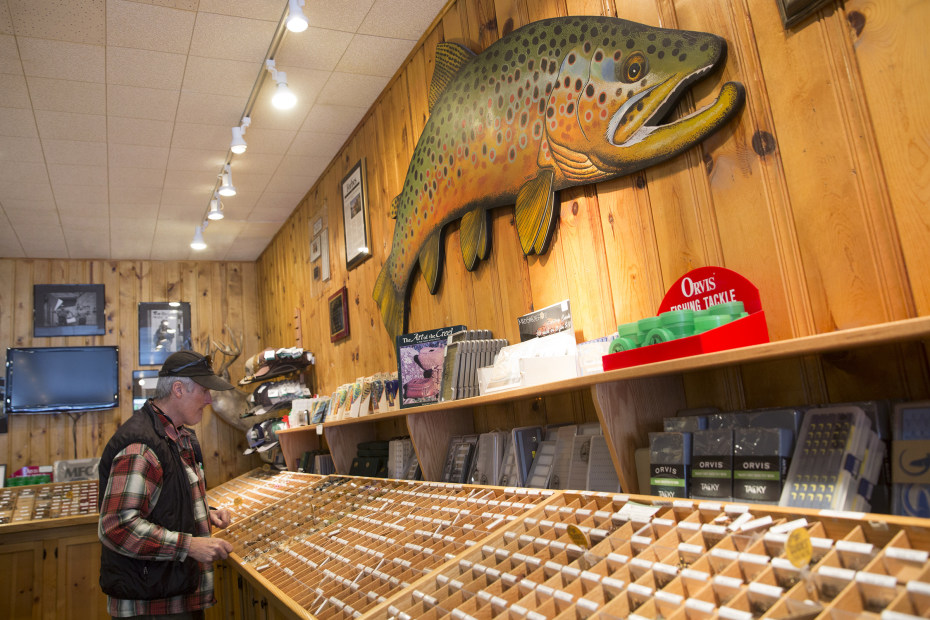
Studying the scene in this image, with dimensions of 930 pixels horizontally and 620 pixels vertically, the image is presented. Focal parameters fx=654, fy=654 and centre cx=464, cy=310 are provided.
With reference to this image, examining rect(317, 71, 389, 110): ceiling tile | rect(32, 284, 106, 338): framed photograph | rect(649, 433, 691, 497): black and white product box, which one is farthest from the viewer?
rect(32, 284, 106, 338): framed photograph

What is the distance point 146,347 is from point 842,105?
6.95 m

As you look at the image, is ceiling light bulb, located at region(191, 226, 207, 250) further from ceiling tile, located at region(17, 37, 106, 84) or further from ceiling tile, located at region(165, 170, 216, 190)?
ceiling tile, located at region(17, 37, 106, 84)

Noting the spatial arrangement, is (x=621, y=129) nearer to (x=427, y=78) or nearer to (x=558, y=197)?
(x=558, y=197)

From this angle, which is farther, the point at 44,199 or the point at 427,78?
the point at 44,199

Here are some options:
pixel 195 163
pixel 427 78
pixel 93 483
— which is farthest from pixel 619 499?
pixel 93 483

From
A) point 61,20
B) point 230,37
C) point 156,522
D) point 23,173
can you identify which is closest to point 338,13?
point 230,37

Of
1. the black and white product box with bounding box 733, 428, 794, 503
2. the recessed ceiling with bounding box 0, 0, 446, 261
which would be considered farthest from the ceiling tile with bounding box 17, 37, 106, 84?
the black and white product box with bounding box 733, 428, 794, 503

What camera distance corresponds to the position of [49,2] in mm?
2924

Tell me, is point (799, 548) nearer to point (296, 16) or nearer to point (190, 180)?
point (296, 16)

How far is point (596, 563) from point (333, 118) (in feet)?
12.1

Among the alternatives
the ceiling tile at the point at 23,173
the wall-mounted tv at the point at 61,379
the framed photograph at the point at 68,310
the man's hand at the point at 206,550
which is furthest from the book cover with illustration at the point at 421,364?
the framed photograph at the point at 68,310

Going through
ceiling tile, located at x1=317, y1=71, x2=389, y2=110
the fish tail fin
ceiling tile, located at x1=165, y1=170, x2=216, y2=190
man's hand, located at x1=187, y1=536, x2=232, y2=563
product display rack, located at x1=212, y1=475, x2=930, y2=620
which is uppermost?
ceiling tile, located at x1=165, y1=170, x2=216, y2=190

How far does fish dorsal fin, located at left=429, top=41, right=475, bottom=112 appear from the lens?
3016mm

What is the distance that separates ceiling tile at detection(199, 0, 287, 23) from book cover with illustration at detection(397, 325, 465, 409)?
1691 millimetres
